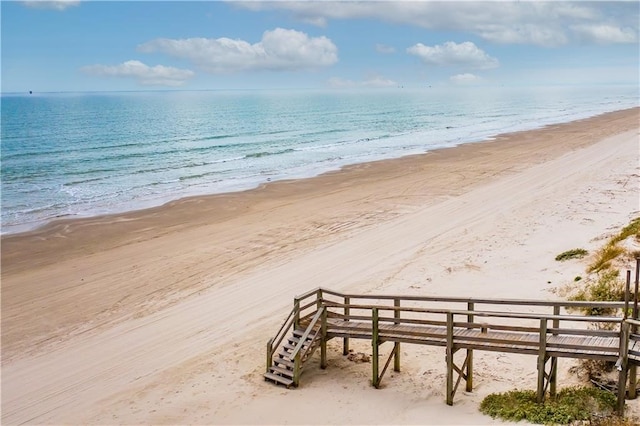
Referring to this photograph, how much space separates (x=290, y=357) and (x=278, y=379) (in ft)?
1.80

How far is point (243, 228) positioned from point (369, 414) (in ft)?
53.9

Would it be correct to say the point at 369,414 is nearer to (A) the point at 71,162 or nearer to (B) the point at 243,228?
(B) the point at 243,228

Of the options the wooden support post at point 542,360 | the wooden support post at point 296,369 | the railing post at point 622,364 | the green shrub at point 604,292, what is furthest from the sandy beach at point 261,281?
the railing post at point 622,364

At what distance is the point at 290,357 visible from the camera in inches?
506

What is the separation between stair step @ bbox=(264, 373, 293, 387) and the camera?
1245cm

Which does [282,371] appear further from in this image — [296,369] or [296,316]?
[296,316]

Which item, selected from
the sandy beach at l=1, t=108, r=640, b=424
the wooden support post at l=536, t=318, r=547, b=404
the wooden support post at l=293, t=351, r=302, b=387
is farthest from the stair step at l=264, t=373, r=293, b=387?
the wooden support post at l=536, t=318, r=547, b=404

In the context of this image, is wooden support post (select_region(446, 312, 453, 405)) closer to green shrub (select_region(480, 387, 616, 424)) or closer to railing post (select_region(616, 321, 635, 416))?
green shrub (select_region(480, 387, 616, 424))

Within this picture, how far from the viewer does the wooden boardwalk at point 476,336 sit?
10164 mm

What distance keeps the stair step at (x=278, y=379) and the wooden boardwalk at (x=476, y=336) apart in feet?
0.08

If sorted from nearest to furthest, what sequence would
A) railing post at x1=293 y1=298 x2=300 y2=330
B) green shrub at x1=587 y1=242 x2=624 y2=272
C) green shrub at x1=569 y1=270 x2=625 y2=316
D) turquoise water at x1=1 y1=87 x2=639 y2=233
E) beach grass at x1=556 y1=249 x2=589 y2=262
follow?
green shrub at x1=569 y1=270 x2=625 y2=316, railing post at x1=293 y1=298 x2=300 y2=330, green shrub at x1=587 y1=242 x2=624 y2=272, beach grass at x1=556 y1=249 x2=589 y2=262, turquoise water at x1=1 y1=87 x2=639 y2=233

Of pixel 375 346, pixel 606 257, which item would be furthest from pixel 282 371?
pixel 606 257

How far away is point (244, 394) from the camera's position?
1232cm

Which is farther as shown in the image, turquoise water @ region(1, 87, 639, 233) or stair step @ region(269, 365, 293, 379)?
turquoise water @ region(1, 87, 639, 233)
